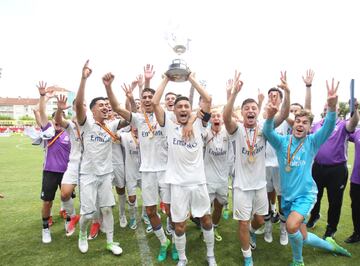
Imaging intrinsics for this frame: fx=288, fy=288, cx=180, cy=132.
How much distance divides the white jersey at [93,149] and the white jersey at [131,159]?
125 centimetres

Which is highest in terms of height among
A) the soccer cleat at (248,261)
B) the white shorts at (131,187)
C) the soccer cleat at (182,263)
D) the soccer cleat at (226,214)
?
the white shorts at (131,187)

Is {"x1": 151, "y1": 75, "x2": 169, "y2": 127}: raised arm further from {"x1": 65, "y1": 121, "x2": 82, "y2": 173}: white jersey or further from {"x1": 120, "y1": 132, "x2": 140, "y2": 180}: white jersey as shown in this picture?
{"x1": 120, "y1": 132, "x2": 140, "y2": 180}: white jersey

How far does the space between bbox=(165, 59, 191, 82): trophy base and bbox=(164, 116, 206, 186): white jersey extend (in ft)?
2.50

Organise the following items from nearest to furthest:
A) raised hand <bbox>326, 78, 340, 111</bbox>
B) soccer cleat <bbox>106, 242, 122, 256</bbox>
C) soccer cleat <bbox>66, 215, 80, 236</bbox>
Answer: raised hand <bbox>326, 78, 340, 111</bbox> < soccer cleat <bbox>106, 242, 122, 256</bbox> < soccer cleat <bbox>66, 215, 80, 236</bbox>

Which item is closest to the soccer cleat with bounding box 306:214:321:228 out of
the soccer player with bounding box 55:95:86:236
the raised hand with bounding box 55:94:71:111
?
the soccer player with bounding box 55:95:86:236

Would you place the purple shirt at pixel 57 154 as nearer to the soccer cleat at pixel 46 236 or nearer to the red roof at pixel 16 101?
the soccer cleat at pixel 46 236

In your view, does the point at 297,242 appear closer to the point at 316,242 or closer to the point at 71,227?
the point at 316,242

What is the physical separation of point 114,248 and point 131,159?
1946mm

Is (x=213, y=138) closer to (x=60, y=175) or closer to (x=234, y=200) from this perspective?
(x=234, y=200)

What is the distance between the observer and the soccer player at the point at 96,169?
4809 millimetres

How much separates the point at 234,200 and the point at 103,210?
2.27 meters

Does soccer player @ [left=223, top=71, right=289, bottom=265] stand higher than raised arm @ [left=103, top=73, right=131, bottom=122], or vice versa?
raised arm @ [left=103, top=73, right=131, bottom=122]

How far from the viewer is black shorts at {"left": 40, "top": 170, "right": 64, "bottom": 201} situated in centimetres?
556

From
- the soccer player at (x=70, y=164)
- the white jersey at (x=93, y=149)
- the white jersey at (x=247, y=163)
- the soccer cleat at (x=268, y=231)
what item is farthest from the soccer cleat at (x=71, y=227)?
the soccer cleat at (x=268, y=231)
